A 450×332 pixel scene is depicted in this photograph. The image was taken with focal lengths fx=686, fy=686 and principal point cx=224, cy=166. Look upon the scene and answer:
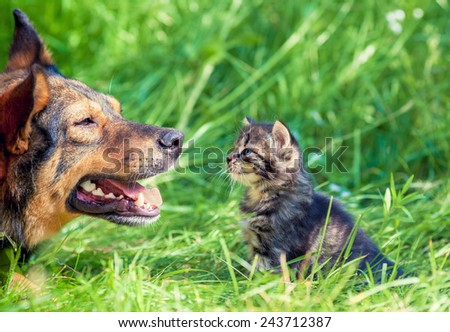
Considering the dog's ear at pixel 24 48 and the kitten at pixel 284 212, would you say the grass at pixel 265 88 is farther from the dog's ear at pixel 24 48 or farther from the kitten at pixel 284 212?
the dog's ear at pixel 24 48

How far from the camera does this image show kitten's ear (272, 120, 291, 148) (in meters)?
4.29

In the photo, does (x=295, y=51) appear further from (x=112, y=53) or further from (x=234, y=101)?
(x=112, y=53)

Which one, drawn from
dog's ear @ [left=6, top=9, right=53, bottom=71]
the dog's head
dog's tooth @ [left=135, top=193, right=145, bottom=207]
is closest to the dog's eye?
the dog's head

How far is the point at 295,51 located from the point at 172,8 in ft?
5.29

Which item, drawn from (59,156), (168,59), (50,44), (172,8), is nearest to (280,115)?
(168,59)

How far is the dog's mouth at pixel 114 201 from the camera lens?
424cm

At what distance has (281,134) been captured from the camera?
4.34m

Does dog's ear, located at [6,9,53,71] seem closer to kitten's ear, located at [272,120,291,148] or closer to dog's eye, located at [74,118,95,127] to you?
dog's eye, located at [74,118,95,127]

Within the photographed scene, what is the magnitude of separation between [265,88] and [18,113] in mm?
3514

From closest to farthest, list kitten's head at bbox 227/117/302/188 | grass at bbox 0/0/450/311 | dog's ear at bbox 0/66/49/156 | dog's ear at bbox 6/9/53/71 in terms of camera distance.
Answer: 1. dog's ear at bbox 0/66/49/156
2. kitten's head at bbox 227/117/302/188
3. dog's ear at bbox 6/9/53/71
4. grass at bbox 0/0/450/311

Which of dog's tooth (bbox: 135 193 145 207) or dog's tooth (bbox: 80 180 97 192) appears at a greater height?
dog's tooth (bbox: 80 180 97 192)

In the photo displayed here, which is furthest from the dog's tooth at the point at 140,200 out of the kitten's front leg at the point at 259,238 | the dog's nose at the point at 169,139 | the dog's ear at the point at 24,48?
the dog's ear at the point at 24,48

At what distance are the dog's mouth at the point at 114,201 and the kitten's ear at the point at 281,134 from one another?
2.99ft

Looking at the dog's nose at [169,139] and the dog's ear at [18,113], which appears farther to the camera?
the dog's nose at [169,139]
